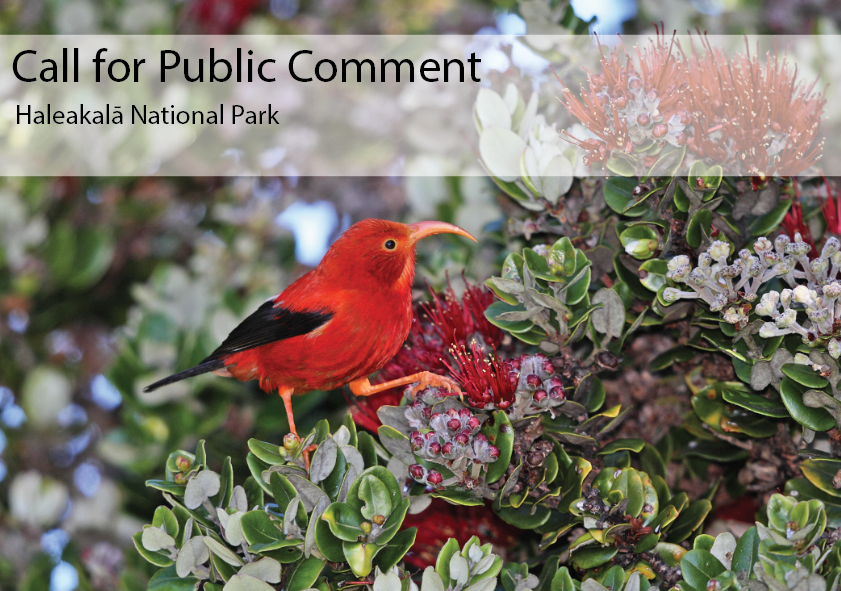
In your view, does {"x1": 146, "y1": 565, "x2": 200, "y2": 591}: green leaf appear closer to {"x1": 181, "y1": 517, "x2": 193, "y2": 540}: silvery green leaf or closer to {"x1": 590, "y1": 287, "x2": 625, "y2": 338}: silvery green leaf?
{"x1": 181, "y1": 517, "x2": 193, "y2": 540}: silvery green leaf

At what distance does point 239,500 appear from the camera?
805 mm

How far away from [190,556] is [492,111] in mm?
724

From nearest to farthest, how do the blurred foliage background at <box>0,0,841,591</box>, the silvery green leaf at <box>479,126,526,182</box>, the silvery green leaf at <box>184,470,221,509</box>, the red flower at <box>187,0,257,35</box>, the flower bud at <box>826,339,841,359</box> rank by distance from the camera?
the flower bud at <box>826,339,841,359</box> → the silvery green leaf at <box>184,470,221,509</box> → the silvery green leaf at <box>479,126,526,182</box> → the blurred foliage background at <box>0,0,841,591</box> → the red flower at <box>187,0,257,35</box>

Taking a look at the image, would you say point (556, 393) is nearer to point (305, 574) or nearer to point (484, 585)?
point (484, 585)

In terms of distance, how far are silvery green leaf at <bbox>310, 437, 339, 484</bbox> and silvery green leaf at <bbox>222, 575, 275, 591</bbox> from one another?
121mm

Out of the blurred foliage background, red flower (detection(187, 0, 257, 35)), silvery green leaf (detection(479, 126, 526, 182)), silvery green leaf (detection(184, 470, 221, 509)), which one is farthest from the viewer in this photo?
red flower (detection(187, 0, 257, 35))

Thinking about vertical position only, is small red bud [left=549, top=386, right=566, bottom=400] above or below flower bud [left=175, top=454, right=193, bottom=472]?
above

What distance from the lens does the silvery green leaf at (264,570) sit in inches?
28.8

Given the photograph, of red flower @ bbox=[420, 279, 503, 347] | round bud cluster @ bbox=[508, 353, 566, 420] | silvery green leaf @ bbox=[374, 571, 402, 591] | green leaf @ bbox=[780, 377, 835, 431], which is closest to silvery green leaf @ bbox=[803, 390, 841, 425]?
green leaf @ bbox=[780, 377, 835, 431]

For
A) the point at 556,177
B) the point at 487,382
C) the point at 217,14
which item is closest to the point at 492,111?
the point at 556,177

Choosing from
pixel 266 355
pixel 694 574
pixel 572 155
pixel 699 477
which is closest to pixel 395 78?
pixel 572 155

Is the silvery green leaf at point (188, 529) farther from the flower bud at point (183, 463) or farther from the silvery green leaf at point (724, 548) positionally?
the silvery green leaf at point (724, 548)

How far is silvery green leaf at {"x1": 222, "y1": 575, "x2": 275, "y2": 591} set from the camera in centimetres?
72

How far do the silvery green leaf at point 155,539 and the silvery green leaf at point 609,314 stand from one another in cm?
59
